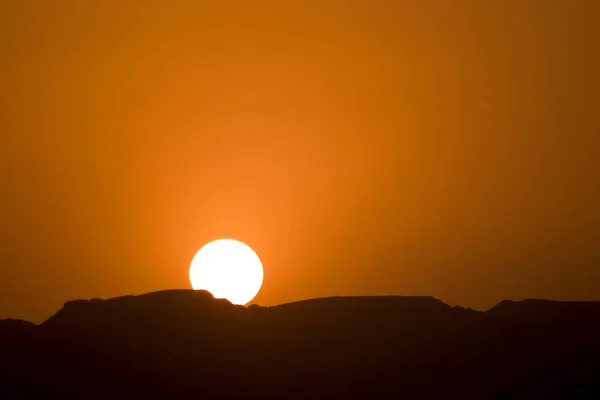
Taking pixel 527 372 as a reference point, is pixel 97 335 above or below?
above

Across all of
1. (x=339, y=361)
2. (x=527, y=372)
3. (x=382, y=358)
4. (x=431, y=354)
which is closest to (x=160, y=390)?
(x=339, y=361)

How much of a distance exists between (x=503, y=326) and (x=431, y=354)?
1.15 m

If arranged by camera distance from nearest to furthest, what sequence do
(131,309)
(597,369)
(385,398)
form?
(385,398) < (597,369) < (131,309)

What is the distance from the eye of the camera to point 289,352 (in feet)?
24.6

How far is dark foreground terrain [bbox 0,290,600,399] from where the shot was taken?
21.6 feet

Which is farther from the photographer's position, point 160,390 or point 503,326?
point 503,326

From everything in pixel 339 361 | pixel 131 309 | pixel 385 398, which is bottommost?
pixel 385 398

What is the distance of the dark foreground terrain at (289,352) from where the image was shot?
6574 mm

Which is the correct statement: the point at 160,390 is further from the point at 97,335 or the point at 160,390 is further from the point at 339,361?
the point at 339,361

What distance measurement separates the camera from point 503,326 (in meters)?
7.92

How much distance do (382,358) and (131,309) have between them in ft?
10.0

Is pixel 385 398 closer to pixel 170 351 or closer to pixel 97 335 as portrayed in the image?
pixel 170 351

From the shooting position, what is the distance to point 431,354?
290 inches

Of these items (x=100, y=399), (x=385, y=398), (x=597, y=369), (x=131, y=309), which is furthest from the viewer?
(x=131, y=309)
